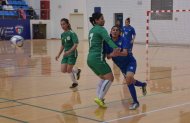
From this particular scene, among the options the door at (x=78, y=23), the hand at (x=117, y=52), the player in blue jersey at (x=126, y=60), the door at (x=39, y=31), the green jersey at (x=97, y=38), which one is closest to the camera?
the hand at (x=117, y=52)

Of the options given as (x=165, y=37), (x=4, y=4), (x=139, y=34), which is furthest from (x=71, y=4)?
(x=165, y=37)

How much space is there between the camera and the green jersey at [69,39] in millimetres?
8500

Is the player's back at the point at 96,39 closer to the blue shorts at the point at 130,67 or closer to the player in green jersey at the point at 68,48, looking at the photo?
the blue shorts at the point at 130,67

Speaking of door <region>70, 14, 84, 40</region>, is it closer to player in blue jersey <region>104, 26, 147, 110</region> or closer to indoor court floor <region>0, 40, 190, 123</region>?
indoor court floor <region>0, 40, 190, 123</region>

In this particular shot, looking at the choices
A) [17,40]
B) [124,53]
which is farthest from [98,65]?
[17,40]

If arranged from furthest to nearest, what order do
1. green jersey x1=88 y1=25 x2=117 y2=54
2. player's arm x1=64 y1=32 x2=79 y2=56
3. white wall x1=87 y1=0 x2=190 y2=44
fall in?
white wall x1=87 y1=0 x2=190 y2=44, player's arm x1=64 y1=32 x2=79 y2=56, green jersey x1=88 y1=25 x2=117 y2=54

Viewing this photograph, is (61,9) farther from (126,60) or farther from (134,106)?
(134,106)

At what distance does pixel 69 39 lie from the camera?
8609 mm

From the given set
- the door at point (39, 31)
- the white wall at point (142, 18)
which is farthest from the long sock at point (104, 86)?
the door at point (39, 31)

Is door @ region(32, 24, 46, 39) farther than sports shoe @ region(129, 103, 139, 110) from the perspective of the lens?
Yes

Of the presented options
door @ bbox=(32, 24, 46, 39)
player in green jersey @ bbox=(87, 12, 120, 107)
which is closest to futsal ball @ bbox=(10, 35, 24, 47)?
door @ bbox=(32, 24, 46, 39)

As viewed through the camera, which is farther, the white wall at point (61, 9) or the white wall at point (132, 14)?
the white wall at point (61, 9)

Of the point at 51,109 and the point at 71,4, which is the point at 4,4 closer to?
the point at 71,4

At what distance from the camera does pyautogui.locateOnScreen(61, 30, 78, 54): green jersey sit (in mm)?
8500
